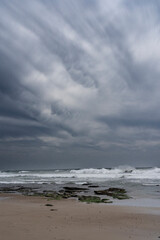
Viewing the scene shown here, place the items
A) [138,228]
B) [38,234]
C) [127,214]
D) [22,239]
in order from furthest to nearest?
[127,214], [138,228], [38,234], [22,239]

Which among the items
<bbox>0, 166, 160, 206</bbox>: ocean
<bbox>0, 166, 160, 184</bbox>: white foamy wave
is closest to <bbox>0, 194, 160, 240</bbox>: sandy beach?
<bbox>0, 166, 160, 206</bbox>: ocean

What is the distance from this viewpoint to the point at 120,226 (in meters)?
9.09

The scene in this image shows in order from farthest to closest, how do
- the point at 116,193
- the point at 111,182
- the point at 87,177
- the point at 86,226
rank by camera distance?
the point at 87,177, the point at 111,182, the point at 116,193, the point at 86,226

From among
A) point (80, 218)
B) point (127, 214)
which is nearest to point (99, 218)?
point (80, 218)

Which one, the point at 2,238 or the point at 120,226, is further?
the point at 120,226

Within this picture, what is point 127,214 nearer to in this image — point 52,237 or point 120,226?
point 120,226

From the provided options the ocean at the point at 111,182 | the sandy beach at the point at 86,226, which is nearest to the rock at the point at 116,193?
the ocean at the point at 111,182

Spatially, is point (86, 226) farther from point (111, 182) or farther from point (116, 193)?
point (111, 182)

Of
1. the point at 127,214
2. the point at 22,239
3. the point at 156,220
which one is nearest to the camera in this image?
the point at 22,239

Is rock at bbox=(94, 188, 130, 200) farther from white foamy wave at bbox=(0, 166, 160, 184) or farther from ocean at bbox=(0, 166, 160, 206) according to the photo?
white foamy wave at bbox=(0, 166, 160, 184)

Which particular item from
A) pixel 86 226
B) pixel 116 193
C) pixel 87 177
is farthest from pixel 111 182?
pixel 86 226

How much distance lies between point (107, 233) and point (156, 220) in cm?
315

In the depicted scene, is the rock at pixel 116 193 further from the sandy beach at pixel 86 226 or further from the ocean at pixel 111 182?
the sandy beach at pixel 86 226

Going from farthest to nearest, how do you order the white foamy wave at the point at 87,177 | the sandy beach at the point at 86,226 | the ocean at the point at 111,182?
the white foamy wave at the point at 87,177 < the ocean at the point at 111,182 < the sandy beach at the point at 86,226
